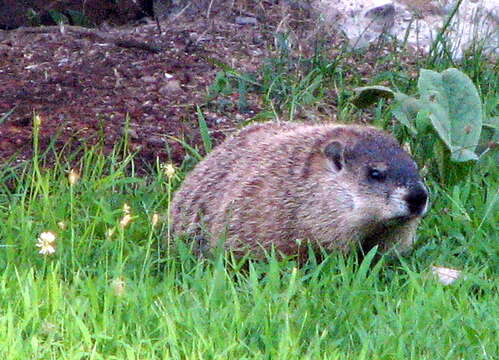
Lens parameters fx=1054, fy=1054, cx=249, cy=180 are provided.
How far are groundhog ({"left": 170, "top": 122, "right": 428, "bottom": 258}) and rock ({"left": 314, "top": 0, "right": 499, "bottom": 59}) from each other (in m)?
2.20

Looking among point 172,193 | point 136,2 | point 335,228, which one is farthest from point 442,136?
point 136,2

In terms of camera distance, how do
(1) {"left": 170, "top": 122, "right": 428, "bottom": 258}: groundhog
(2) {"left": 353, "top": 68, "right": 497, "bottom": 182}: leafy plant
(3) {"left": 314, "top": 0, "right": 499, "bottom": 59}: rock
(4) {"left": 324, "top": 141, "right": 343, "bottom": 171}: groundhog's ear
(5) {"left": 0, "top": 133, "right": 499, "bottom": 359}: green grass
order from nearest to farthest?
(5) {"left": 0, "top": 133, "right": 499, "bottom": 359}: green grass → (1) {"left": 170, "top": 122, "right": 428, "bottom": 258}: groundhog → (4) {"left": 324, "top": 141, "right": 343, "bottom": 171}: groundhog's ear → (2) {"left": 353, "top": 68, "right": 497, "bottom": 182}: leafy plant → (3) {"left": 314, "top": 0, "right": 499, "bottom": 59}: rock

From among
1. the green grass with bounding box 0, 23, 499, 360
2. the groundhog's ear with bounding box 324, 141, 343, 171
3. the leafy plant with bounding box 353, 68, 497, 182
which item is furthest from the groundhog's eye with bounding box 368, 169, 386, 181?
the leafy plant with bounding box 353, 68, 497, 182

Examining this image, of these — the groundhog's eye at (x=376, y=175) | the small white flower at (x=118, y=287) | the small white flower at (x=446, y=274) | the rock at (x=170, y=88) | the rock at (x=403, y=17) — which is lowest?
the small white flower at (x=446, y=274)

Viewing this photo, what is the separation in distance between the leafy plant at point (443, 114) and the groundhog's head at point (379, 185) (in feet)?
2.03

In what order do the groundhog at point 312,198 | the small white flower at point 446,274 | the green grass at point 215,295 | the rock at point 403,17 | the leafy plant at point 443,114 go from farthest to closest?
the rock at point 403,17, the leafy plant at point 443,114, the groundhog at point 312,198, the small white flower at point 446,274, the green grass at point 215,295

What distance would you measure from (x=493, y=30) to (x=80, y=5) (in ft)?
9.20

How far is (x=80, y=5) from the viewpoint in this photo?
7285mm

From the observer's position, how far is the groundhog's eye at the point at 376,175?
15.0 feet

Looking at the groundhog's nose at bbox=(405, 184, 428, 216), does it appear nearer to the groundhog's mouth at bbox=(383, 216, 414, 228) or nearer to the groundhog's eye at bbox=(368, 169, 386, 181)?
the groundhog's mouth at bbox=(383, 216, 414, 228)

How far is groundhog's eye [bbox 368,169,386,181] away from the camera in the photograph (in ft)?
15.0

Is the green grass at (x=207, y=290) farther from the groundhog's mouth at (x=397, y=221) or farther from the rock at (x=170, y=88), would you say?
the rock at (x=170, y=88)

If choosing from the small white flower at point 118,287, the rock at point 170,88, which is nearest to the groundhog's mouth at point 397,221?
the small white flower at point 118,287

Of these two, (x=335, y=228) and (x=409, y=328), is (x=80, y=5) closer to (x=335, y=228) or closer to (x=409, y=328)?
(x=335, y=228)
